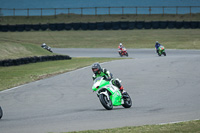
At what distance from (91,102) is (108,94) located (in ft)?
5.05

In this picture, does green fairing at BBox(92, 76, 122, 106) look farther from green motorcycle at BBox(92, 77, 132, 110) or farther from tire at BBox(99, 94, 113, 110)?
tire at BBox(99, 94, 113, 110)

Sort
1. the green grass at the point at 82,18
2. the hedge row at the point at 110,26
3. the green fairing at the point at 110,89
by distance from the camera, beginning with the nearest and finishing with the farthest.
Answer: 1. the green fairing at the point at 110,89
2. the hedge row at the point at 110,26
3. the green grass at the point at 82,18

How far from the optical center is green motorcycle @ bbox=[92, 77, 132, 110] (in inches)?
373

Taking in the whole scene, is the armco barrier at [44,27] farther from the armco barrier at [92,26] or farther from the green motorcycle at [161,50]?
the green motorcycle at [161,50]

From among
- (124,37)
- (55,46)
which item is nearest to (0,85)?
(55,46)

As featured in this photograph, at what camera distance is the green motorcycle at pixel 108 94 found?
9.48 meters

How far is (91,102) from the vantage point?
1121 cm

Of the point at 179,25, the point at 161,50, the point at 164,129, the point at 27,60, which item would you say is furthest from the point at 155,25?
the point at 164,129

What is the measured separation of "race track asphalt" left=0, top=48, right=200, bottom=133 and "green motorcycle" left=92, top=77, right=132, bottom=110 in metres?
0.19

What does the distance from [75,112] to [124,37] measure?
40456mm

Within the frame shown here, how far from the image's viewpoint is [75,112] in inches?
370

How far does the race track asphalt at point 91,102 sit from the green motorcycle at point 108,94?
0.19 meters

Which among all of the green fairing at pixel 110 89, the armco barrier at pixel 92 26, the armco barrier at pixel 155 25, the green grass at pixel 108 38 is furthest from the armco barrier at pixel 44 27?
the green fairing at pixel 110 89

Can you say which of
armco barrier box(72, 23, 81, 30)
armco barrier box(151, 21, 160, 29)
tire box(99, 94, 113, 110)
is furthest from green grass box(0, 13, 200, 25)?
tire box(99, 94, 113, 110)
